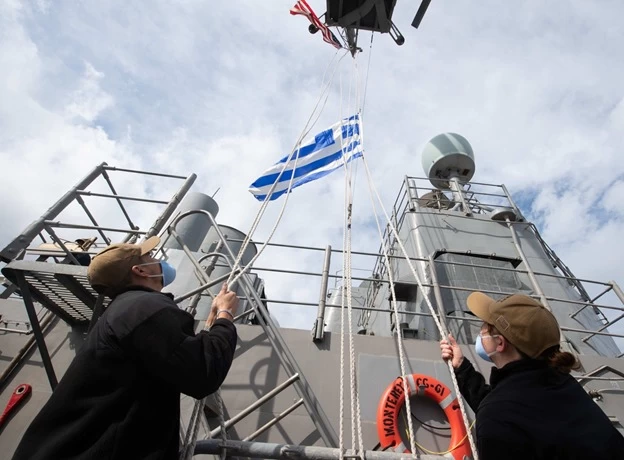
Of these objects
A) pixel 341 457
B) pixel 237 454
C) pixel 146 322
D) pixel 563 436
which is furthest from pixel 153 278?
pixel 563 436

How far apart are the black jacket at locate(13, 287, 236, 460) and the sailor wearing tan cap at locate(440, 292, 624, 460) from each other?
908mm

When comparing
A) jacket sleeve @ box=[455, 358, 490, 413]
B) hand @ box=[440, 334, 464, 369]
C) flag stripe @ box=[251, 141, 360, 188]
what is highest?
flag stripe @ box=[251, 141, 360, 188]

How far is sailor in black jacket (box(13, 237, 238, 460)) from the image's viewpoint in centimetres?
99

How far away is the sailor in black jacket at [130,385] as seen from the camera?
3.25ft

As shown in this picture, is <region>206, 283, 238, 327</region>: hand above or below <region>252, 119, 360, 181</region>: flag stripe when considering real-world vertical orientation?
below

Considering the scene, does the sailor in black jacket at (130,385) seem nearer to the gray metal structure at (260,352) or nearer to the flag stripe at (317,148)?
the gray metal structure at (260,352)

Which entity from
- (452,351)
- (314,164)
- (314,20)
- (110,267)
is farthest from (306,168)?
(110,267)

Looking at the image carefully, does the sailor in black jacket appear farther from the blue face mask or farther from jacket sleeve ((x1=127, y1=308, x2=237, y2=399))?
the blue face mask

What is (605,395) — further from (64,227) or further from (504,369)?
(64,227)

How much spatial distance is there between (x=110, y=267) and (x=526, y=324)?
166cm

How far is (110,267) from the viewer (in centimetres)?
143

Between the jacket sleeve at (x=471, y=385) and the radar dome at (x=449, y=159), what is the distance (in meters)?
7.19

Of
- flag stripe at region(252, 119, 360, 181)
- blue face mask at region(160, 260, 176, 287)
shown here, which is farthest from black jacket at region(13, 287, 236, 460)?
flag stripe at region(252, 119, 360, 181)

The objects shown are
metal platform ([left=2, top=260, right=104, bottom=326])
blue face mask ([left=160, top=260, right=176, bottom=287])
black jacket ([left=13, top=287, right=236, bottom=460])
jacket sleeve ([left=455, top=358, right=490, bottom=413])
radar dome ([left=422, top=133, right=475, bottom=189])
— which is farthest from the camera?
radar dome ([left=422, top=133, right=475, bottom=189])
